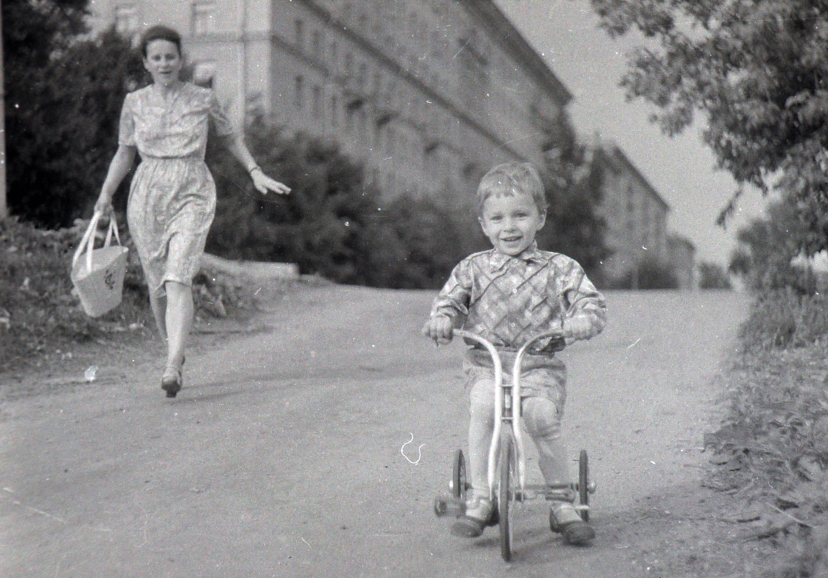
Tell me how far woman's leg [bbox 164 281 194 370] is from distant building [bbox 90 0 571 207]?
1.25 metres

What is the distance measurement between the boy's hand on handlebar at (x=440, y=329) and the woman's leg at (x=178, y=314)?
2.28m

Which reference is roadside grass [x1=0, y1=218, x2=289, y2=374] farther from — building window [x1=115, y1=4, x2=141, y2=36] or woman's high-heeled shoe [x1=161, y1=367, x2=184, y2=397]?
building window [x1=115, y1=4, x2=141, y2=36]

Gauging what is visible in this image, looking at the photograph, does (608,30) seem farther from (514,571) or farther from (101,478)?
(101,478)

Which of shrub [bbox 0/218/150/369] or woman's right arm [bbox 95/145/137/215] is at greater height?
woman's right arm [bbox 95/145/137/215]

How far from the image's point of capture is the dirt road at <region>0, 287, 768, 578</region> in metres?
3.13

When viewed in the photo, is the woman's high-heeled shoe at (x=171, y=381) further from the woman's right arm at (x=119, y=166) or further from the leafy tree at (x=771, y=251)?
the leafy tree at (x=771, y=251)

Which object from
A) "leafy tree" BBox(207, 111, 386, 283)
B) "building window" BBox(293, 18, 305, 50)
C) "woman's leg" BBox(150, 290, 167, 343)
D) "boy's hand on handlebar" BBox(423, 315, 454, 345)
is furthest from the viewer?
"leafy tree" BBox(207, 111, 386, 283)

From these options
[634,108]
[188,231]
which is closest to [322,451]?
[188,231]

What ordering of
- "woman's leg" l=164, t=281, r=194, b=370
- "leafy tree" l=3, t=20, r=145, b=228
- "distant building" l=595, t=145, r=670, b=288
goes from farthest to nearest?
"leafy tree" l=3, t=20, r=145, b=228
"woman's leg" l=164, t=281, r=194, b=370
"distant building" l=595, t=145, r=670, b=288

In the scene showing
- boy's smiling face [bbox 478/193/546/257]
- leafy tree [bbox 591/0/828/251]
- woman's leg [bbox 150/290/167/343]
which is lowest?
woman's leg [bbox 150/290/167/343]

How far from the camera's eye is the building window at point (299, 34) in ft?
17.6

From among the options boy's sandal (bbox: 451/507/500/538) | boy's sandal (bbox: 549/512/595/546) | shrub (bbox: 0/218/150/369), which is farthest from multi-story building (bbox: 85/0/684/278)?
boy's sandal (bbox: 451/507/500/538)

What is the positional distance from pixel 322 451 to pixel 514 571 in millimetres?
1362

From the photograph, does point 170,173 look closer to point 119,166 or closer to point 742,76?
point 119,166
